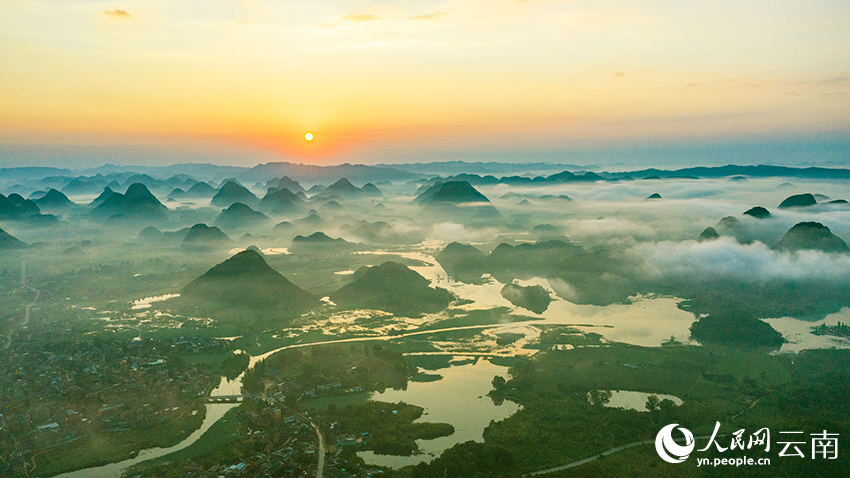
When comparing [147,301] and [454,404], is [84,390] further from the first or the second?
[147,301]

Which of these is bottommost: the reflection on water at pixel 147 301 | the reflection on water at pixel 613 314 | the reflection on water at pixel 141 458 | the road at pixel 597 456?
the road at pixel 597 456

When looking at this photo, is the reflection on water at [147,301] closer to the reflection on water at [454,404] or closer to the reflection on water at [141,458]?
the reflection on water at [141,458]

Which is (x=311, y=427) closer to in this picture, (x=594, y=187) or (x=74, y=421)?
(x=74, y=421)

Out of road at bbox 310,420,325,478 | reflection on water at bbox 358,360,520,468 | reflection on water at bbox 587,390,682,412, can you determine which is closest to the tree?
reflection on water at bbox 587,390,682,412

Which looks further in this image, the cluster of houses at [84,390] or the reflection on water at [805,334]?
the reflection on water at [805,334]

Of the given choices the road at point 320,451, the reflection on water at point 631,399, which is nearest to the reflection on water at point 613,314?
the reflection on water at point 631,399
